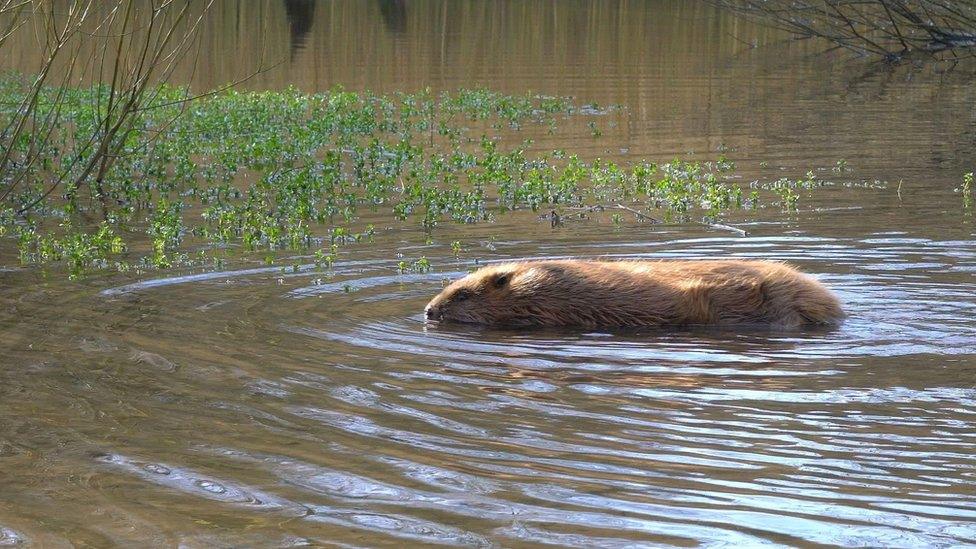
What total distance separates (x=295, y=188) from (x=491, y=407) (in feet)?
26.7

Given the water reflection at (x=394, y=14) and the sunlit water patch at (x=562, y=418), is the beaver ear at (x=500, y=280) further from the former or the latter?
the water reflection at (x=394, y=14)

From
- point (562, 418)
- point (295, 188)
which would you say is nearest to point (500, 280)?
point (562, 418)

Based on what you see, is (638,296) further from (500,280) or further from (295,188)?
(295,188)

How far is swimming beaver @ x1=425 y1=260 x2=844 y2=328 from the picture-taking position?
8.84 meters

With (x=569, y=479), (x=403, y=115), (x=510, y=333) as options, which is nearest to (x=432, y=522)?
(x=569, y=479)

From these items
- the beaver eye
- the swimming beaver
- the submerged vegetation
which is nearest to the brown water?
the swimming beaver

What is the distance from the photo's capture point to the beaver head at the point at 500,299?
9.14m

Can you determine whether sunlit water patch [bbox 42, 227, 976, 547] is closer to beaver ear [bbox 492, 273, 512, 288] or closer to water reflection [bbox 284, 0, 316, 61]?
beaver ear [bbox 492, 273, 512, 288]

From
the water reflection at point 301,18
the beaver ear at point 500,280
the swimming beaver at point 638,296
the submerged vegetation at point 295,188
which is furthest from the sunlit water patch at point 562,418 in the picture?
the water reflection at point 301,18

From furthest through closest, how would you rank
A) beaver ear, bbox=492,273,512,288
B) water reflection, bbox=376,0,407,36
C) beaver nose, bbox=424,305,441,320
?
water reflection, bbox=376,0,407,36 → beaver ear, bbox=492,273,512,288 → beaver nose, bbox=424,305,441,320

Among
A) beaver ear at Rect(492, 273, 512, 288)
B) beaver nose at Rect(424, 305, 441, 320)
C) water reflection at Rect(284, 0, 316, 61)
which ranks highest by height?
water reflection at Rect(284, 0, 316, 61)

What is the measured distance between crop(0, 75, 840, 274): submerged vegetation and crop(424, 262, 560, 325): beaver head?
60.7 inches

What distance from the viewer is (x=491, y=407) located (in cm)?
670

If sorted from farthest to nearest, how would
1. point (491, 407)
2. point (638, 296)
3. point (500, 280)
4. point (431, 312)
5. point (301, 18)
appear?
point (301, 18), point (500, 280), point (431, 312), point (638, 296), point (491, 407)
